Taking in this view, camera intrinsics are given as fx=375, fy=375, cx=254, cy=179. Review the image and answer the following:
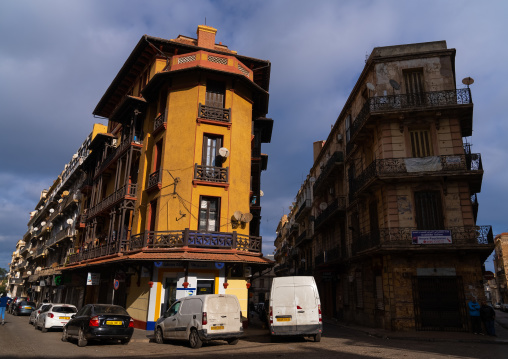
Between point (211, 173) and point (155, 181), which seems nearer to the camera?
point (211, 173)

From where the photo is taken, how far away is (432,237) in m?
19.4

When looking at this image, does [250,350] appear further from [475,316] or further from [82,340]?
[475,316]

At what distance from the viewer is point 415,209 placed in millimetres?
20469

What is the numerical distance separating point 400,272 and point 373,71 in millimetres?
12069

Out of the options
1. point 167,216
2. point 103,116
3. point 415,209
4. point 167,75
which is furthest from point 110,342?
point 103,116

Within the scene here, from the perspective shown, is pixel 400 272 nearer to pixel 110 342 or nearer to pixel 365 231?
pixel 365 231

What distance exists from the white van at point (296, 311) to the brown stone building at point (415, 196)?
7279 millimetres

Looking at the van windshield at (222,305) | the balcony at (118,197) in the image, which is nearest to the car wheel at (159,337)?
the van windshield at (222,305)

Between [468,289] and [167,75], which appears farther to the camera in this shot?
[167,75]

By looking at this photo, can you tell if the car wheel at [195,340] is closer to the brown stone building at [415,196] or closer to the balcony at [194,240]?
the balcony at [194,240]

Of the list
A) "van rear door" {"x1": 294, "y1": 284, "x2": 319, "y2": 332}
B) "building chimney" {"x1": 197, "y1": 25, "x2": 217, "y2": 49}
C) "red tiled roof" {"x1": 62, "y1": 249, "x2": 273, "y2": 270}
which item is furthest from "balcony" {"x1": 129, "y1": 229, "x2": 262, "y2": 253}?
"building chimney" {"x1": 197, "y1": 25, "x2": 217, "y2": 49}

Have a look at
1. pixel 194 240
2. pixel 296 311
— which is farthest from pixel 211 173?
pixel 296 311

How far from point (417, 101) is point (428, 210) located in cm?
631

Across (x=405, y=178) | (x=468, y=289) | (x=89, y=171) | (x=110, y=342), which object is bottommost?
(x=110, y=342)
